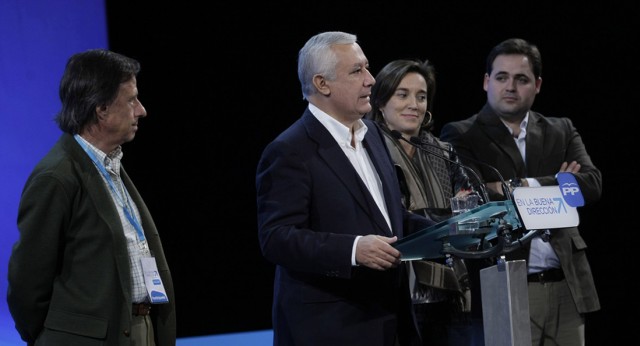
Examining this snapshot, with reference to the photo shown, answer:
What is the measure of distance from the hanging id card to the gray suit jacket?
0.26 feet

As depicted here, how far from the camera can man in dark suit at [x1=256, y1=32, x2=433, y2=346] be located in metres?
2.38

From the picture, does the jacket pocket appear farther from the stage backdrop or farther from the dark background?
the dark background

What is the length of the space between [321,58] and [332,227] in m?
0.60

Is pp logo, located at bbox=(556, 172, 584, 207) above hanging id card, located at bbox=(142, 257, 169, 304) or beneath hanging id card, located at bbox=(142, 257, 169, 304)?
above

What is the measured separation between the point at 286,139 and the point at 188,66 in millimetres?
2213

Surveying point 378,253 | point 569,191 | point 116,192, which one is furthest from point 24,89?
point 569,191

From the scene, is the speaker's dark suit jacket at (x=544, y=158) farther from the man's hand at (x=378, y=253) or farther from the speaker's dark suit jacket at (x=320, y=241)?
the man's hand at (x=378, y=253)

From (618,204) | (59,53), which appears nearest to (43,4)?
(59,53)

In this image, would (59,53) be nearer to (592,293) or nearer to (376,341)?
(376,341)

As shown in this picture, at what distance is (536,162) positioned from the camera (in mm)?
3807

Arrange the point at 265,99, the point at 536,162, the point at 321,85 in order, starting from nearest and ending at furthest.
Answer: the point at 321,85 → the point at 536,162 → the point at 265,99

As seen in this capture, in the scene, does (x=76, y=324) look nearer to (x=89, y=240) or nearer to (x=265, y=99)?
(x=89, y=240)

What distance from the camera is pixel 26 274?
2393 mm

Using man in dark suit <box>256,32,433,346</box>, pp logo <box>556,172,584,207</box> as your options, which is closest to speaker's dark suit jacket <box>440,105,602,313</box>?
man in dark suit <box>256,32,433,346</box>
